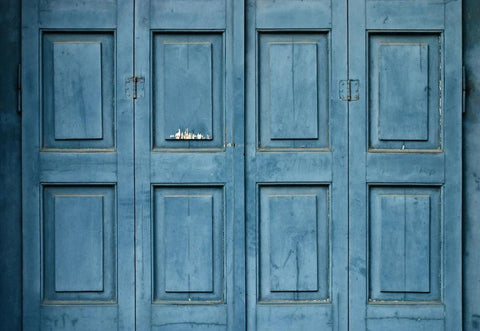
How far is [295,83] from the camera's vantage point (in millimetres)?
3449

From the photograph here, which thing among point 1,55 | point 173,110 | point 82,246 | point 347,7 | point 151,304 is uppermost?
point 347,7

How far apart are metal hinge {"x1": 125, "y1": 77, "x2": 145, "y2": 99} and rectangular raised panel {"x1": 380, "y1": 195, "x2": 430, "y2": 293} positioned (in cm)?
143

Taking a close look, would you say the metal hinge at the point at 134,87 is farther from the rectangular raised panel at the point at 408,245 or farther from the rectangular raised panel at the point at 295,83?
the rectangular raised panel at the point at 408,245

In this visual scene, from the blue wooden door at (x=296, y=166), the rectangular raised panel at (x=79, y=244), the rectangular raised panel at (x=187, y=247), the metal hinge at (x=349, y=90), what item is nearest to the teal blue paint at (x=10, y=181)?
the rectangular raised panel at (x=79, y=244)

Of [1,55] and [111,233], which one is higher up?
[1,55]

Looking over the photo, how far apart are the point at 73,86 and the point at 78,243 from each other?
84cm

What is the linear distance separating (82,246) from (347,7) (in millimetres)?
1915

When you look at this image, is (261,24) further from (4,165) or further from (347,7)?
(4,165)

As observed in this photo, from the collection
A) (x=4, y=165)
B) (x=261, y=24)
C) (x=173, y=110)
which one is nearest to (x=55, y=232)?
(x=4, y=165)

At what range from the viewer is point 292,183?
344 centimetres

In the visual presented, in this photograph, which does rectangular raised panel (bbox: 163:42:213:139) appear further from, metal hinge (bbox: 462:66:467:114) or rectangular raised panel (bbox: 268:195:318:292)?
metal hinge (bbox: 462:66:467:114)

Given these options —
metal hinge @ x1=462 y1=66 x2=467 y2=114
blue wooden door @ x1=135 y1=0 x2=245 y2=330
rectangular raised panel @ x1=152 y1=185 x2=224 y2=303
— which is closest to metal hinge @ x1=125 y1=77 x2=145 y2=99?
blue wooden door @ x1=135 y1=0 x2=245 y2=330

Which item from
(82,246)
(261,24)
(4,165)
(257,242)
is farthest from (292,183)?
(4,165)

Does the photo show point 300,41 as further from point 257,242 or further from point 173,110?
point 257,242
